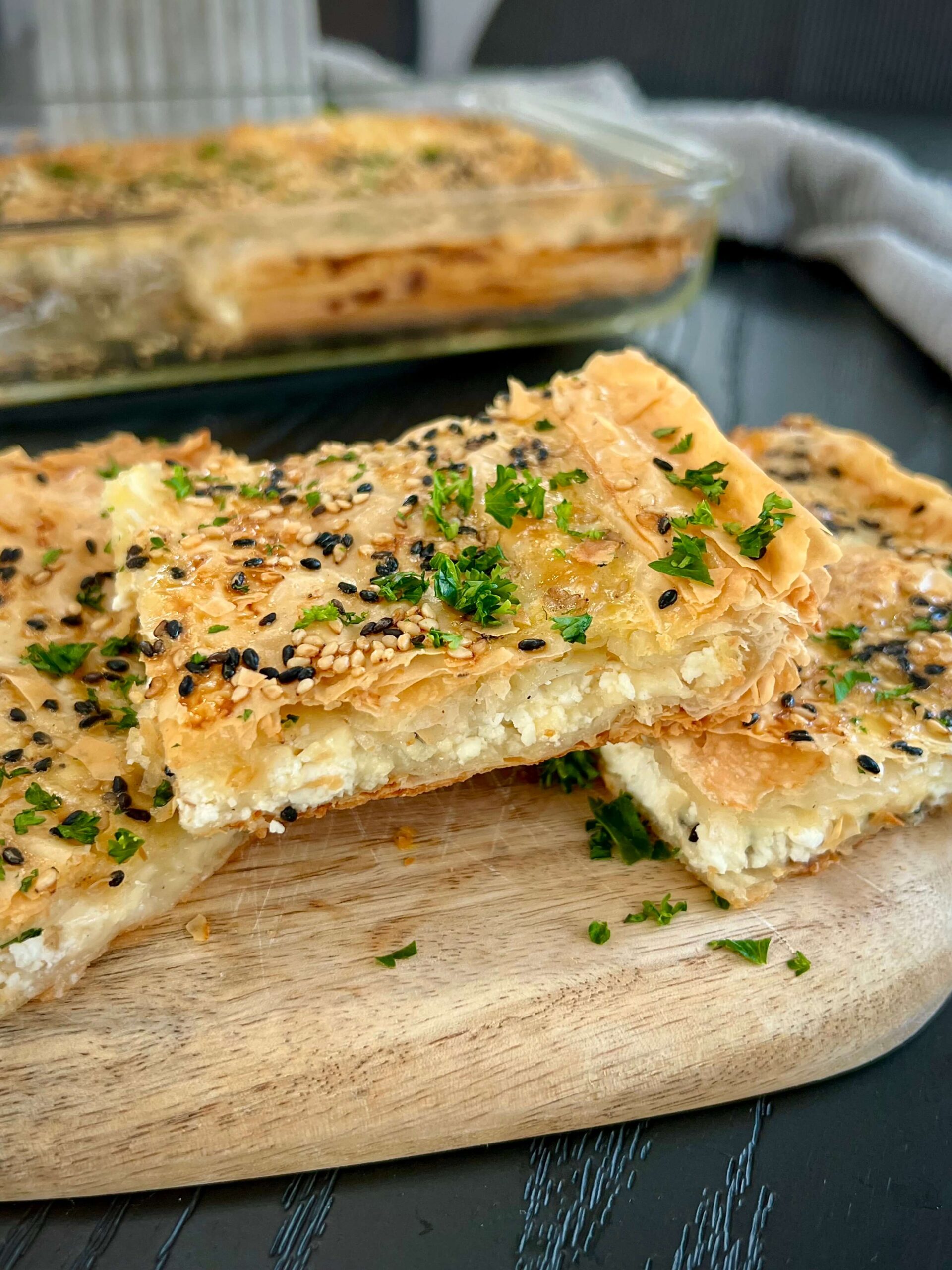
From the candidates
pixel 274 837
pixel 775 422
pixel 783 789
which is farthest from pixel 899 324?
pixel 274 837

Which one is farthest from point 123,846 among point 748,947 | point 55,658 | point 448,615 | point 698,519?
point 698,519

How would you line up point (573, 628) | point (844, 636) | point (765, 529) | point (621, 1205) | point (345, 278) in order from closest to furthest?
point (621, 1205), point (573, 628), point (765, 529), point (844, 636), point (345, 278)

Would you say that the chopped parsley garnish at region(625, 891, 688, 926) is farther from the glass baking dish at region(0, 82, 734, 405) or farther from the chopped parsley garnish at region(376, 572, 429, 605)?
the glass baking dish at region(0, 82, 734, 405)

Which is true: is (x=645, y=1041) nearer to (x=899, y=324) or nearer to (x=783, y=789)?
(x=783, y=789)

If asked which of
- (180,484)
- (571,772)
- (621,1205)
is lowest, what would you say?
(621,1205)

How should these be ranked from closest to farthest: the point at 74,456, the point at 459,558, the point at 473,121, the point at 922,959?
the point at 922,959 < the point at 459,558 < the point at 74,456 < the point at 473,121

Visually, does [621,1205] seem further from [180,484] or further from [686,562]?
[180,484]

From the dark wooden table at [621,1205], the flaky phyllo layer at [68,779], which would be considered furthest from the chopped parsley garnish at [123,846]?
the dark wooden table at [621,1205]
